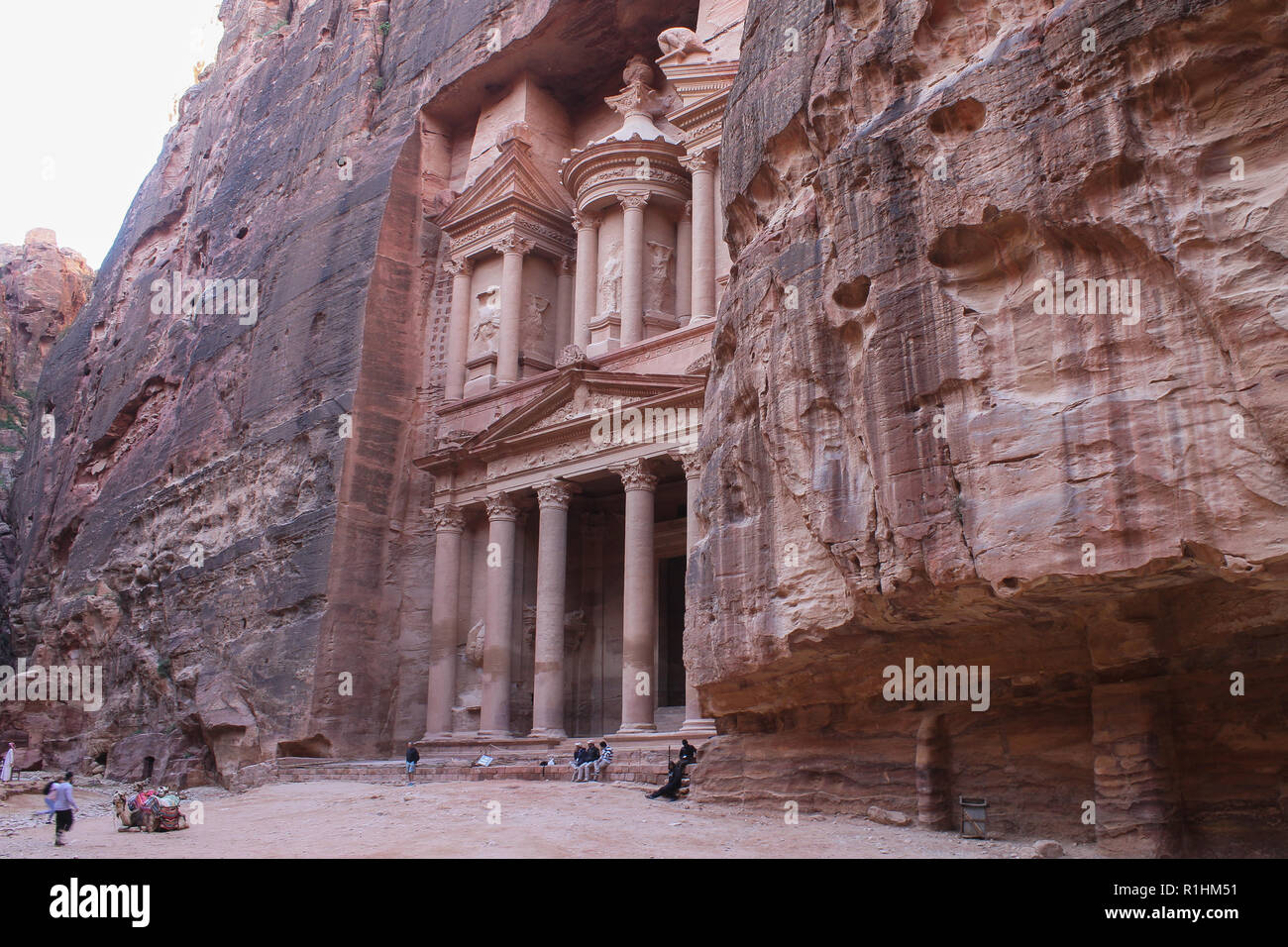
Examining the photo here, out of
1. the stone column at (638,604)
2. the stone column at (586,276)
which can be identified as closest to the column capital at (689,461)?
the stone column at (638,604)

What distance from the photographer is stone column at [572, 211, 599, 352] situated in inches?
1096

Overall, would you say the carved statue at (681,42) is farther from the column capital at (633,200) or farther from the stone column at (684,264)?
the stone column at (684,264)

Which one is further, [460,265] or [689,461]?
[460,265]

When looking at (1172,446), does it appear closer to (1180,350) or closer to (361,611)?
(1180,350)

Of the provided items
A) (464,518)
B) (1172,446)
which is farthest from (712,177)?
(1172,446)

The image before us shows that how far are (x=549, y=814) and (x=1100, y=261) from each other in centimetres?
944

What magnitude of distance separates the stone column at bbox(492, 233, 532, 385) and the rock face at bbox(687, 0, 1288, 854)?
1735 cm

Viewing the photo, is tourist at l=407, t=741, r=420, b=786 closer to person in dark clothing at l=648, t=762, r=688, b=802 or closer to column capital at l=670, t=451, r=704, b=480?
person in dark clothing at l=648, t=762, r=688, b=802

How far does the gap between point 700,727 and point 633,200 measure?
13694mm

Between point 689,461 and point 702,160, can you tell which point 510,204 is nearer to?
point 702,160

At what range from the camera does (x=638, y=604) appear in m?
22.8

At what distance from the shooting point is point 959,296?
8.45 metres

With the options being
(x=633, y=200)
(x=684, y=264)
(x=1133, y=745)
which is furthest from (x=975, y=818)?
(x=633, y=200)

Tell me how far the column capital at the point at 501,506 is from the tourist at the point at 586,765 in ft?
26.8
